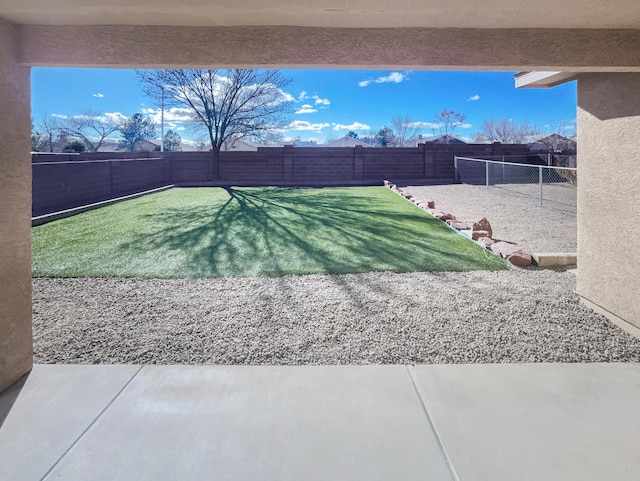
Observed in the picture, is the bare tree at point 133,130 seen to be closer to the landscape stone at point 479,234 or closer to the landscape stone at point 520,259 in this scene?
the landscape stone at point 479,234

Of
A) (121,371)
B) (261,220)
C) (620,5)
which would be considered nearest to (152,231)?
(261,220)

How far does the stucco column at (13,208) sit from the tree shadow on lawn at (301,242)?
114 inches

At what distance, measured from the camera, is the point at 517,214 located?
468 inches

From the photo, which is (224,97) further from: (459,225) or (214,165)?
(459,225)

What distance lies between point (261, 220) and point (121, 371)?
7.69 meters

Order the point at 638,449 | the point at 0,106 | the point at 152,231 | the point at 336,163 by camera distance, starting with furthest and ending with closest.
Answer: the point at 336,163 → the point at 152,231 → the point at 0,106 → the point at 638,449

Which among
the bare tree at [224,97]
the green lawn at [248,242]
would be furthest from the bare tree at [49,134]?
the green lawn at [248,242]

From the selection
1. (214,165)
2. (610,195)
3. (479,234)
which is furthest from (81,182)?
(610,195)

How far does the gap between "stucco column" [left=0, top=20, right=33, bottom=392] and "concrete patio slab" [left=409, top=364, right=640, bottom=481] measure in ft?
9.60

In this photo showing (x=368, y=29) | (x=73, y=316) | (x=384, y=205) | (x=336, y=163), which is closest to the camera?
(x=368, y=29)

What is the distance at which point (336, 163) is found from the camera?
81.7ft

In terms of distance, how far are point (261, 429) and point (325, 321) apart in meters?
1.84

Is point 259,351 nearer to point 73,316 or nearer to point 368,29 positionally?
point 73,316

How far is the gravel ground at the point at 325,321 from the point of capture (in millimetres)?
3719
